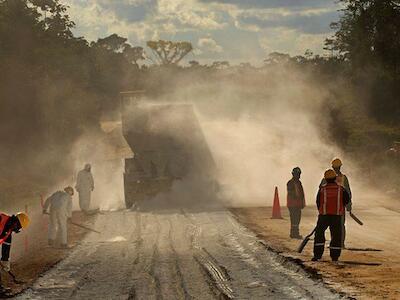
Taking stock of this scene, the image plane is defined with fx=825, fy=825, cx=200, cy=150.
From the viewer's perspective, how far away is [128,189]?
30.5m

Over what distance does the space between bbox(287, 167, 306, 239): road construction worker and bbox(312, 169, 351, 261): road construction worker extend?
4.07 metres

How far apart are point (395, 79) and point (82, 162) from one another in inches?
912

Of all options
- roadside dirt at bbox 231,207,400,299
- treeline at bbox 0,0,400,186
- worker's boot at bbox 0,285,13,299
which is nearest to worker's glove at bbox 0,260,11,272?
worker's boot at bbox 0,285,13,299

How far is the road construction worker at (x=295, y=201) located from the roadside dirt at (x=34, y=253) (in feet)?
18.3

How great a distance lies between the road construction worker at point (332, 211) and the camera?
16172 mm

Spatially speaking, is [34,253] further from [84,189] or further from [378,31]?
[378,31]

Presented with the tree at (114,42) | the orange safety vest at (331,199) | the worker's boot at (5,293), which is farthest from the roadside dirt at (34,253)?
the tree at (114,42)

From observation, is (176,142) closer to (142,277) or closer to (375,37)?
(142,277)

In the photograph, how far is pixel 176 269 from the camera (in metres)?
16.1

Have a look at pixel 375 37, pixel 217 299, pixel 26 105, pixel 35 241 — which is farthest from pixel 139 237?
pixel 26 105

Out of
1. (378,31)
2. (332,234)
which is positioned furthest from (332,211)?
(378,31)

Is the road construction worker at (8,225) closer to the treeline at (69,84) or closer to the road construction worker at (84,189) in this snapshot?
the road construction worker at (84,189)

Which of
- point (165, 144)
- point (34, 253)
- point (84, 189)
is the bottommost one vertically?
point (34, 253)

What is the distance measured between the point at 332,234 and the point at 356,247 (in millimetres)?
2746
